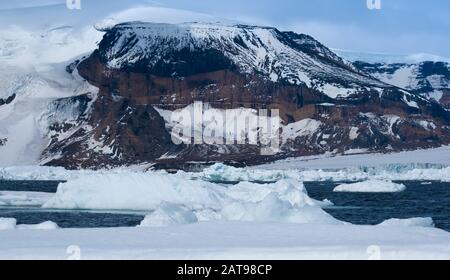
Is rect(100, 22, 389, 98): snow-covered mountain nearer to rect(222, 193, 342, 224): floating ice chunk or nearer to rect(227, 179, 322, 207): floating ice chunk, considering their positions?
rect(227, 179, 322, 207): floating ice chunk

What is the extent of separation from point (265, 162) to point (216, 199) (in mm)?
109933

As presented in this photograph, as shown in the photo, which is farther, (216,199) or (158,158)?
(158,158)

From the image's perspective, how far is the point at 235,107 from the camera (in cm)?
18562

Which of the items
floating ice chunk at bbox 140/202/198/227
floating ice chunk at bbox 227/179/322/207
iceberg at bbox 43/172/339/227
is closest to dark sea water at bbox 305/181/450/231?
floating ice chunk at bbox 227/179/322/207

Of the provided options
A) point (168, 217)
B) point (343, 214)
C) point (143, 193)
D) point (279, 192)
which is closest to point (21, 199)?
point (143, 193)

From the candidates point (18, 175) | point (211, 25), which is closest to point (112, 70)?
point (211, 25)

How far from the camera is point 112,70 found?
19925 centimetres

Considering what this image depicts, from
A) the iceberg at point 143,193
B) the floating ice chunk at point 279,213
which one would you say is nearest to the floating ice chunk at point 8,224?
the floating ice chunk at point 279,213

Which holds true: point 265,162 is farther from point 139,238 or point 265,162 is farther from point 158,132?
point 139,238

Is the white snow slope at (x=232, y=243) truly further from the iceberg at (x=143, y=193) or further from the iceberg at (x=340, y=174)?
the iceberg at (x=340, y=174)

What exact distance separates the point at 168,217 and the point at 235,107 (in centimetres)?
15895

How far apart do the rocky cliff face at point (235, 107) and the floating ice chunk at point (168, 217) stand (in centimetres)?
13164

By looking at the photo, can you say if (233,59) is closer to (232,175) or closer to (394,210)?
(232,175)

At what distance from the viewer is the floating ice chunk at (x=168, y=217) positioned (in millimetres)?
26594
